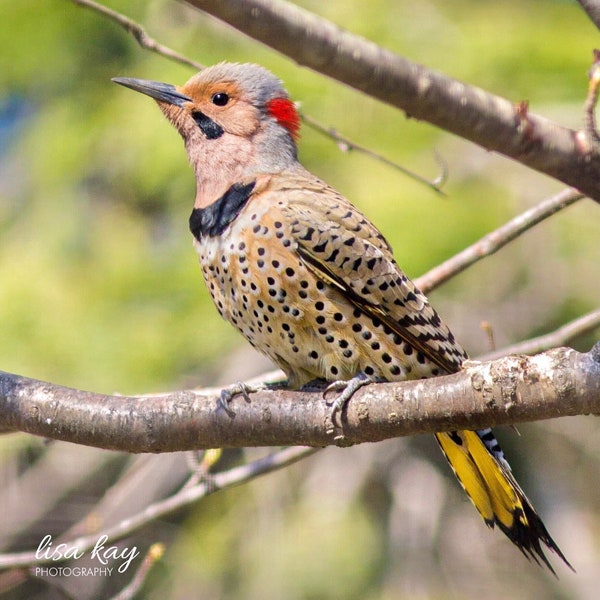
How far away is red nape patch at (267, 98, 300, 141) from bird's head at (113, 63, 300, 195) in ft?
0.07

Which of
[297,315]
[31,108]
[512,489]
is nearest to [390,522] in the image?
[512,489]

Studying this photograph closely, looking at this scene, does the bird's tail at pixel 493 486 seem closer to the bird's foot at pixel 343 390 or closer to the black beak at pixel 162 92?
the bird's foot at pixel 343 390

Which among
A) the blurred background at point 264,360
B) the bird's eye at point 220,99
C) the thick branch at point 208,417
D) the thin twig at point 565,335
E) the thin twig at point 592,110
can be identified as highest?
the thin twig at point 592,110

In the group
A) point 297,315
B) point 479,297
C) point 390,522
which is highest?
point 297,315

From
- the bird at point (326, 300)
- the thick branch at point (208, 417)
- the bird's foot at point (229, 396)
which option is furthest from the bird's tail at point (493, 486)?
the bird's foot at point (229, 396)

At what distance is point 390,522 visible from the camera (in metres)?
5.58

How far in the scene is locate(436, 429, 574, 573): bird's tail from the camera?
3.89 meters

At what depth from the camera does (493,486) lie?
4.02 meters

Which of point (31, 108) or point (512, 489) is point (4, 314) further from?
point (512, 489)

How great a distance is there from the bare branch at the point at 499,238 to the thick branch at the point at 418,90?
47.4 inches

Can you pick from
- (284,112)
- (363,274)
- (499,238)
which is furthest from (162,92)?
(499,238)

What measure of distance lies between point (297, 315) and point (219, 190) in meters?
0.72

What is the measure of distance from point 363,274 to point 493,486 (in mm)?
964

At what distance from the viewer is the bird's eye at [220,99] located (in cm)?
444
